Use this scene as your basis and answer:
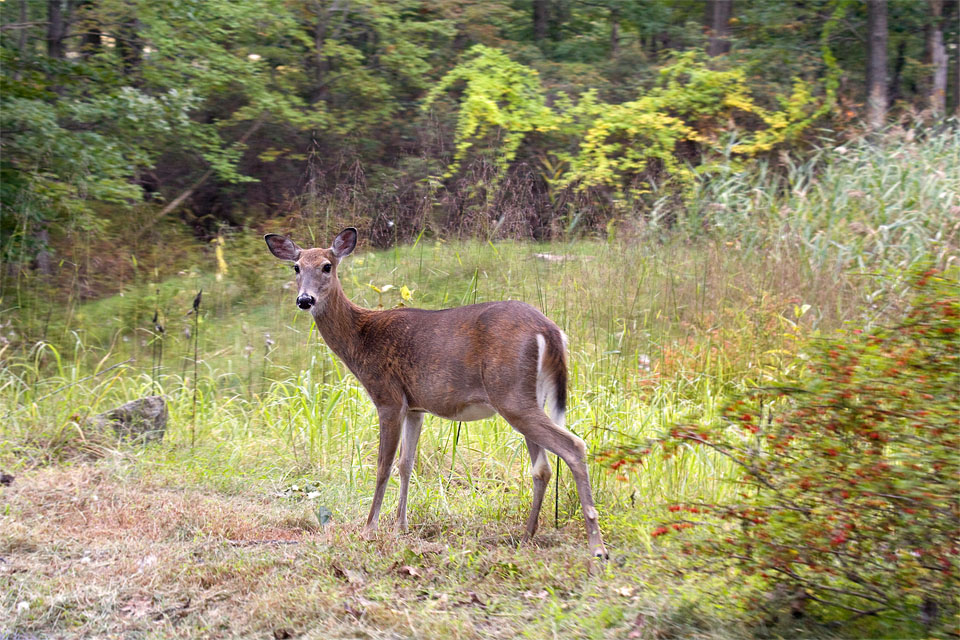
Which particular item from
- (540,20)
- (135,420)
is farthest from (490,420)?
(540,20)

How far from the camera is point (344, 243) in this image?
496 centimetres

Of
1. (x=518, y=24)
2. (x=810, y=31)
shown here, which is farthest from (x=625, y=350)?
(x=810, y=31)

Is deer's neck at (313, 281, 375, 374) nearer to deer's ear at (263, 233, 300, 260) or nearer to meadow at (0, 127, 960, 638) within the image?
deer's ear at (263, 233, 300, 260)

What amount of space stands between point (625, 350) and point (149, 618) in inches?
156

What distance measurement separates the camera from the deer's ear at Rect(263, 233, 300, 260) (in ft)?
16.3

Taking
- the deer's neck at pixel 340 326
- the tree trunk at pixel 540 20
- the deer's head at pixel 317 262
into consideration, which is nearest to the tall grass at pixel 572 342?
the deer's neck at pixel 340 326

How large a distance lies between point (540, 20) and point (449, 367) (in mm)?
12360

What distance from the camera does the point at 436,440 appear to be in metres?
5.54

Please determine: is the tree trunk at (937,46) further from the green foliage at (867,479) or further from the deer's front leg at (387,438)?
the green foliage at (867,479)

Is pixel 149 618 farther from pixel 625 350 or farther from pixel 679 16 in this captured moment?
pixel 679 16

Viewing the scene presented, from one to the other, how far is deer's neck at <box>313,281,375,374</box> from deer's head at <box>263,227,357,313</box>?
0.04 meters

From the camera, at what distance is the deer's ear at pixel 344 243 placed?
4.89 metres

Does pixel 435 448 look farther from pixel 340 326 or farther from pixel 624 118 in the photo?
pixel 624 118

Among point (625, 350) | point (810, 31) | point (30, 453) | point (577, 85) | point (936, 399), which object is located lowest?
point (30, 453)
